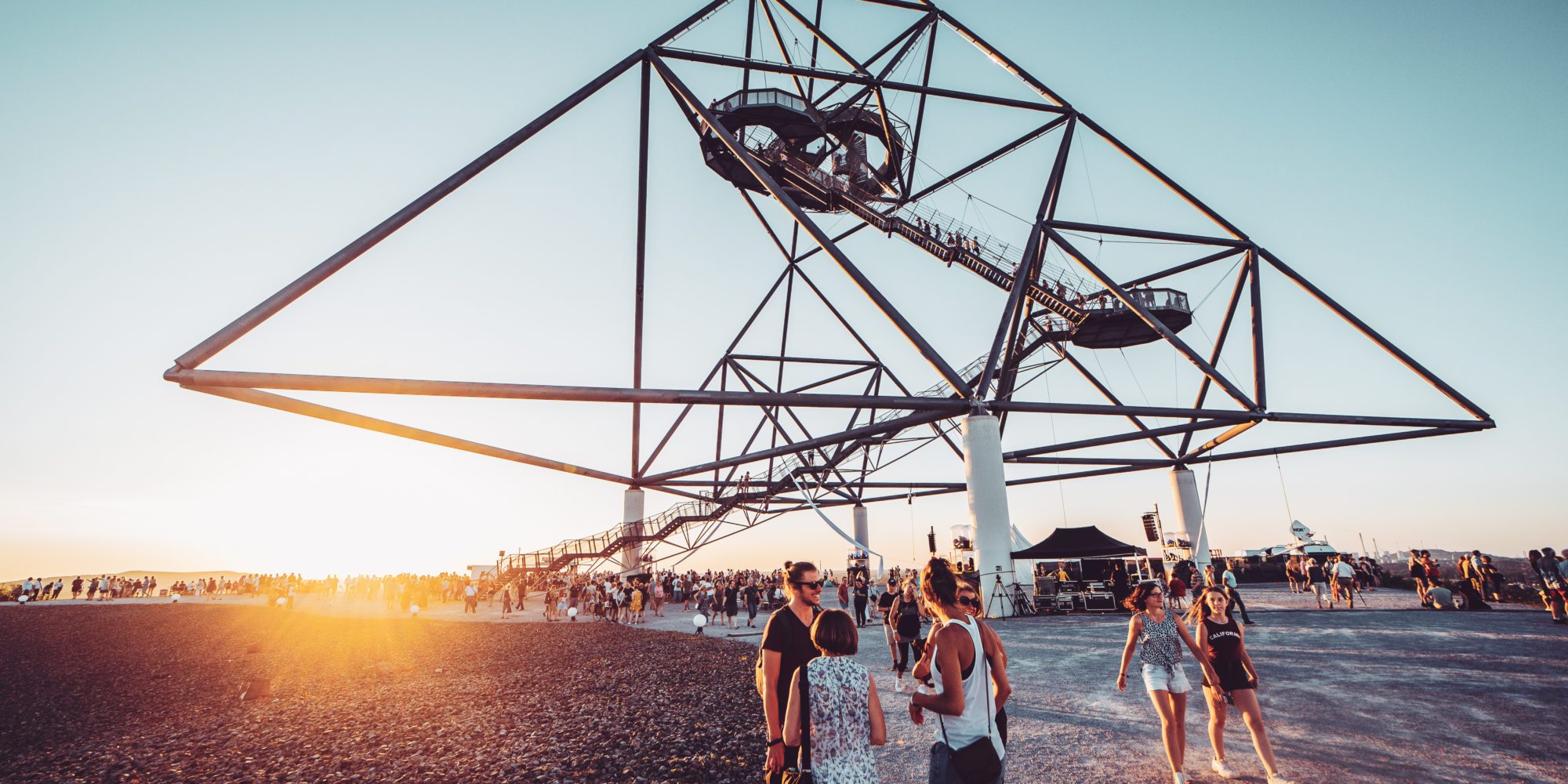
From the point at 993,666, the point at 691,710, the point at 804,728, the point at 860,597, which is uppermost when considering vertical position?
the point at 993,666

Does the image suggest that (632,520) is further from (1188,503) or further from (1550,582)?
(1550,582)

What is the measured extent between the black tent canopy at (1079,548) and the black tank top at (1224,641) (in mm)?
15565

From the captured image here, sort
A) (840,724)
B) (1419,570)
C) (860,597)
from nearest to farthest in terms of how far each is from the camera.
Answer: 1. (840,724)
2. (860,597)
3. (1419,570)

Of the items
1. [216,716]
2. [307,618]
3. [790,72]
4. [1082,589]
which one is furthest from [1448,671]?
[307,618]

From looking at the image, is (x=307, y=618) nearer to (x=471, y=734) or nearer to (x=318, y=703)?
(x=318, y=703)

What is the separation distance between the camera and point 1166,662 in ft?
18.0

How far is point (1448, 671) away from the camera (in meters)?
8.44

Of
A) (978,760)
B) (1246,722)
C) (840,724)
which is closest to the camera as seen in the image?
(840,724)

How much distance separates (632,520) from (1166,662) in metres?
23.7

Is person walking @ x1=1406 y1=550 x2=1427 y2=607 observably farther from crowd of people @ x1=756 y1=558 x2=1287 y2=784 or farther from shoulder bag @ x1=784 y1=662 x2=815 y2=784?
shoulder bag @ x1=784 y1=662 x2=815 y2=784

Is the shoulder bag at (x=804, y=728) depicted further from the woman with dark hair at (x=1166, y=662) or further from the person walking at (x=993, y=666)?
the woman with dark hair at (x=1166, y=662)

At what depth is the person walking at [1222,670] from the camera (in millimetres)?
5395

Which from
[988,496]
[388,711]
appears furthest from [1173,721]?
[388,711]

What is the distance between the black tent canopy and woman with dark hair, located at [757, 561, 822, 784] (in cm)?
1879
